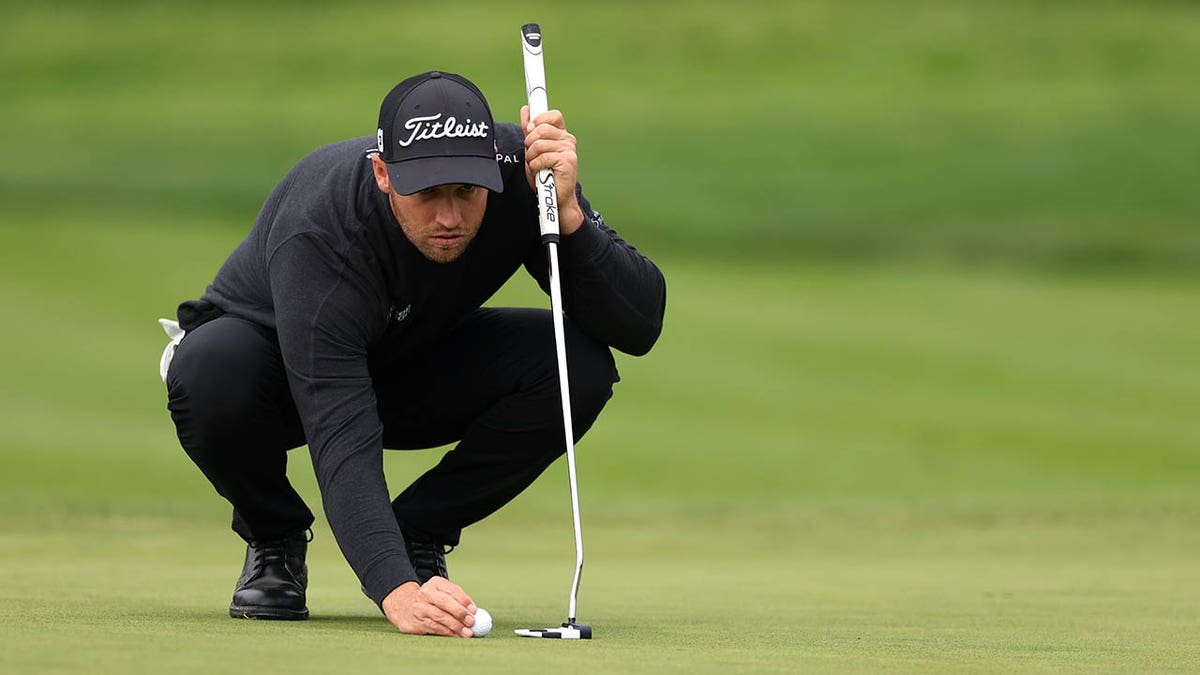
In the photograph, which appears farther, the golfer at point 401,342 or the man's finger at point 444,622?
the golfer at point 401,342

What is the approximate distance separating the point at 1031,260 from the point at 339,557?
12.3 m

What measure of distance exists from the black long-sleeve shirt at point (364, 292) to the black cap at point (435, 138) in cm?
24

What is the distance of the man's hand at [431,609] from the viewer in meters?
3.56

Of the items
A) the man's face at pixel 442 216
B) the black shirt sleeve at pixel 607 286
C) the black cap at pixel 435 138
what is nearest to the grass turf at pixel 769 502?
the black shirt sleeve at pixel 607 286

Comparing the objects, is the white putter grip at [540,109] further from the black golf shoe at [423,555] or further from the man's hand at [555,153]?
the black golf shoe at [423,555]

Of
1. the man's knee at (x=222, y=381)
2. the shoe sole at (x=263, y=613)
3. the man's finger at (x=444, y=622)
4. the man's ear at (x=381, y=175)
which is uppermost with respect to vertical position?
the man's ear at (x=381, y=175)

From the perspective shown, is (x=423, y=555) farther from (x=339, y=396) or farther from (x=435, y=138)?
(x=435, y=138)

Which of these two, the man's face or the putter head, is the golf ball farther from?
the man's face

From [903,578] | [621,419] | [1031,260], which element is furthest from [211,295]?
[1031,260]

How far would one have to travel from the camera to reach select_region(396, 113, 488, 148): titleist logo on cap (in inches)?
146

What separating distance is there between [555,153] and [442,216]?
1.08 ft

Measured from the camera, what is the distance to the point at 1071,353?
12312 mm

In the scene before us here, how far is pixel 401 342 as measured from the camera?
14.3ft

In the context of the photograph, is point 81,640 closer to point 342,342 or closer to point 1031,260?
point 342,342
